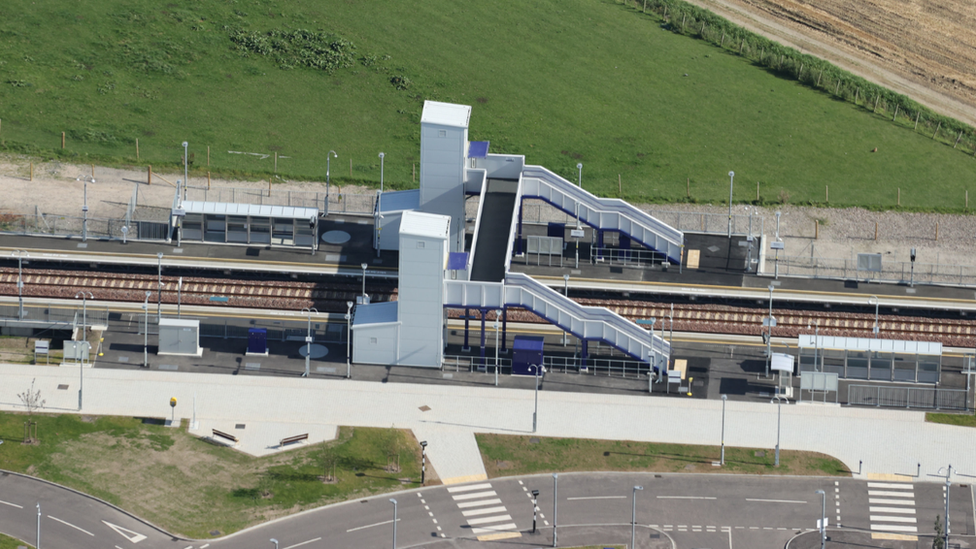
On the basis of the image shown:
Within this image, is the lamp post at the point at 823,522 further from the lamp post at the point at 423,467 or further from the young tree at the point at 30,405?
the young tree at the point at 30,405

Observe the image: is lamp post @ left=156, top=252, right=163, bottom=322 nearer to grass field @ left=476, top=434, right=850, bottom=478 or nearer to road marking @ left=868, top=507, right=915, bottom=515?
grass field @ left=476, top=434, right=850, bottom=478

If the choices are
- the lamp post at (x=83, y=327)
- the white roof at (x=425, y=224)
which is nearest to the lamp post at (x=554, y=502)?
the white roof at (x=425, y=224)

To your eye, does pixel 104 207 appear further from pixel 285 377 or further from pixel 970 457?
pixel 970 457

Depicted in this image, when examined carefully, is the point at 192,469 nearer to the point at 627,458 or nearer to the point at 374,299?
the point at 374,299

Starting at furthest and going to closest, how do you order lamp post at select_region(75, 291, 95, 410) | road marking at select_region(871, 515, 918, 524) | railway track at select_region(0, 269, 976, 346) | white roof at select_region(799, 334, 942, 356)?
railway track at select_region(0, 269, 976, 346) → white roof at select_region(799, 334, 942, 356) → lamp post at select_region(75, 291, 95, 410) → road marking at select_region(871, 515, 918, 524)

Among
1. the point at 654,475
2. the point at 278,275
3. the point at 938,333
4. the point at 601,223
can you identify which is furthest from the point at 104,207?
the point at 938,333

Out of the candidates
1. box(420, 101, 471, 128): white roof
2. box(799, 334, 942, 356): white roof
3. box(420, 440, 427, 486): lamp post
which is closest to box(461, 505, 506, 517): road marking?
box(420, 440, 427, 486): lamp post
